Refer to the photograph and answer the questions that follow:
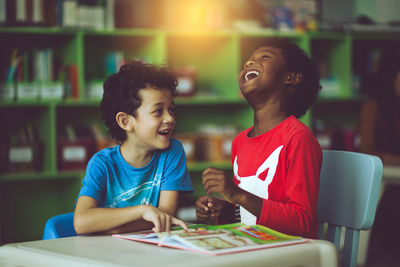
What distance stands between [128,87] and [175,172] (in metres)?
0.30

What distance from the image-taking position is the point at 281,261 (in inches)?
35.7

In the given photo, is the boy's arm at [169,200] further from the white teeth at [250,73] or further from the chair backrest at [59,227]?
the white teeth at [250,73]

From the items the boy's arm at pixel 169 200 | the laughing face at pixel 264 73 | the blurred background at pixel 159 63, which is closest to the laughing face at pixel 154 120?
the boy's arm at pixel 169 200

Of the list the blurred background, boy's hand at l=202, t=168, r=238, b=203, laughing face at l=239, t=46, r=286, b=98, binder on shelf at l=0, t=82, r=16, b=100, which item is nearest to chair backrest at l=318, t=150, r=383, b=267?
laughing face at l=239, t=46, r=286, b=98

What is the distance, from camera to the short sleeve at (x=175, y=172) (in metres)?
1.46

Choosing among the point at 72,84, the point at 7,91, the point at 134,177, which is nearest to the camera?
the point at 134,177

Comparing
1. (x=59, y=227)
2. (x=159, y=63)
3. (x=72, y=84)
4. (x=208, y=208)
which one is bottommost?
(x=59, y=227)

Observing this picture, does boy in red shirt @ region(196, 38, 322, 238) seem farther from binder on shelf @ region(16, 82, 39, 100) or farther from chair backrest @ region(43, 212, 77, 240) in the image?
binder on shelf @ region(16, 82, 39, 100)

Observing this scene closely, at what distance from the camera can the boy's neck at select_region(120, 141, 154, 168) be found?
4.82 ft

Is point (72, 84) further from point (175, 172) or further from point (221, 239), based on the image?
point (221, 239)

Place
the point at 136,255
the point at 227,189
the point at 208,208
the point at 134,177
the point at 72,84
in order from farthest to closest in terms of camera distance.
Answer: the point at 72,84 → the point at 134,177 → the point at 208,208 → the point at 227,189 → the point at 136,255

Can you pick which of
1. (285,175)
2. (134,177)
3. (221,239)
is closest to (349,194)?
(285,175)

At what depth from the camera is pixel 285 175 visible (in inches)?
48.6

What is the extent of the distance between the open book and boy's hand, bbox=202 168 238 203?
0.26 ft
